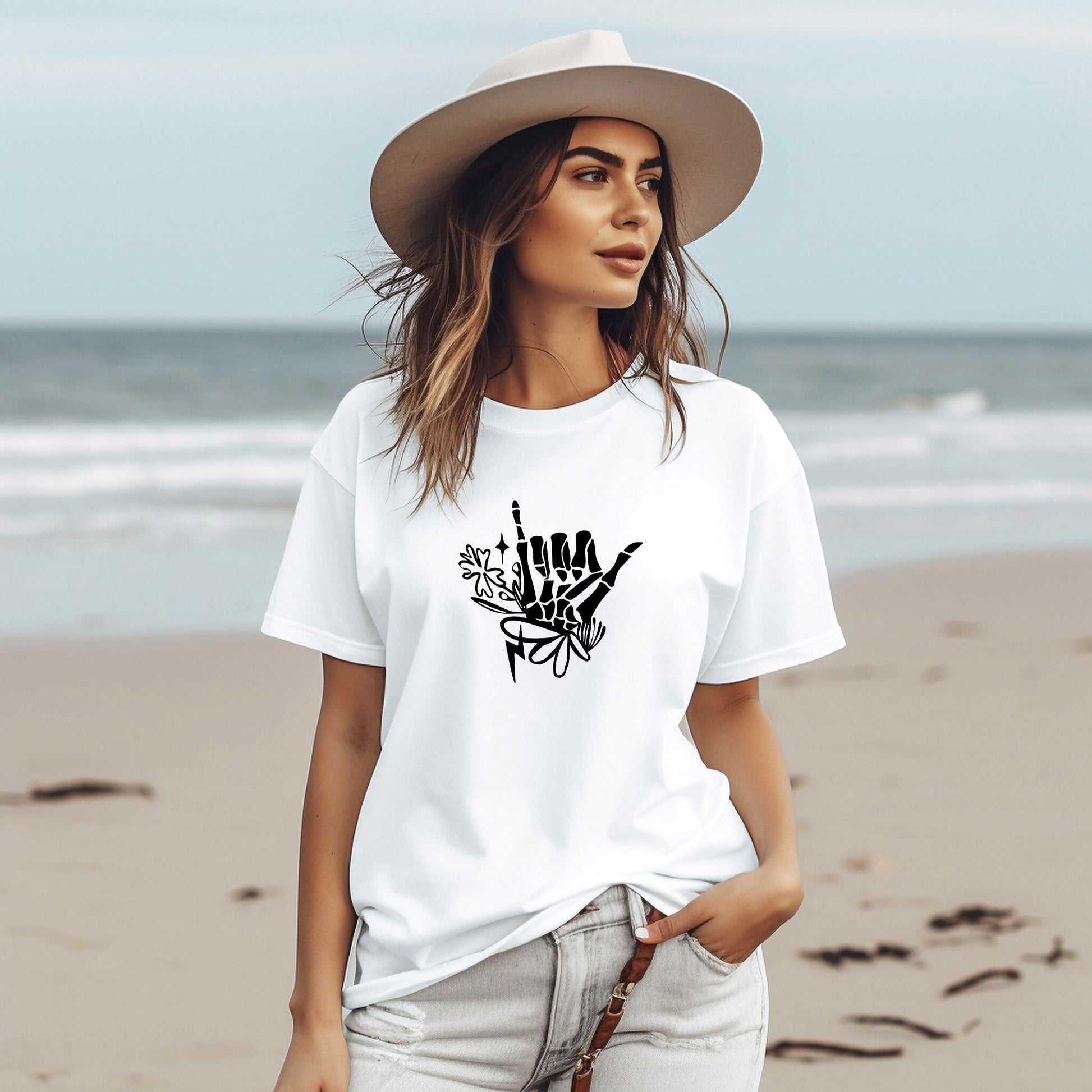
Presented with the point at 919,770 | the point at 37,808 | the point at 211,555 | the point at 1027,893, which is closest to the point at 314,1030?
the point at 1027,893

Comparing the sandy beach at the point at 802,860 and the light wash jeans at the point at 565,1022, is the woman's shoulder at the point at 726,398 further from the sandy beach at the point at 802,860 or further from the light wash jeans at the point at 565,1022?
the sandy beach at the point at 802,860

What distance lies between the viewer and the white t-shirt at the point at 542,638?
64.8 inches

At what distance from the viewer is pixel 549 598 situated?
5.46 ft

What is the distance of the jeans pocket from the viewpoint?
1666mm

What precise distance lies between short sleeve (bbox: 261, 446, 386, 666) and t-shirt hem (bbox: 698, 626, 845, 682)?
45 centimetres

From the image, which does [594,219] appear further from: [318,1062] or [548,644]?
[318,1062]

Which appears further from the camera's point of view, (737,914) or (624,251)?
(624,251)

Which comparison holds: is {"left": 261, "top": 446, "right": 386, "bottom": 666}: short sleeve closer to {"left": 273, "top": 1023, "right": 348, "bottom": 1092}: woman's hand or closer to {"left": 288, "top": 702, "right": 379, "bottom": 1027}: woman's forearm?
{"left": 288, "top": 702, "right": 379, "bottom": 1027}: woman's forearm

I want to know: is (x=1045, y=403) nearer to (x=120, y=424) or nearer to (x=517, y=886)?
(x=120, y=424)

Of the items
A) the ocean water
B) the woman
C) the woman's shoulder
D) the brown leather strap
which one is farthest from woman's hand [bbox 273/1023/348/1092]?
the ocean water

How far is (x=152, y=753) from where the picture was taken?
529 centimetres

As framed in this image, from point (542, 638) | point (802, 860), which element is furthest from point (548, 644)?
point (802, 860)

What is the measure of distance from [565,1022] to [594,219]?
101 centimetres

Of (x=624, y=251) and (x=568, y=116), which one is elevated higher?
(x=568, y=116)
